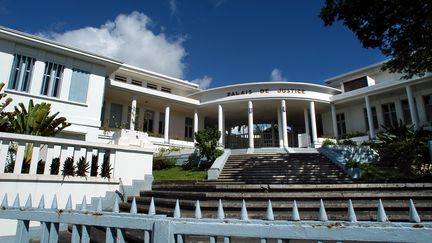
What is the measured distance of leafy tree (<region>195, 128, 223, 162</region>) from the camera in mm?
15898

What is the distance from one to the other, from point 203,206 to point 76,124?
11.8m

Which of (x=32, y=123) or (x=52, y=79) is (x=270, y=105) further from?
(x=32, y=123)

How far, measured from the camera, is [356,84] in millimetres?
24516

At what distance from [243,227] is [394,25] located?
10.8 metres

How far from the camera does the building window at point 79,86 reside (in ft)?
51.0

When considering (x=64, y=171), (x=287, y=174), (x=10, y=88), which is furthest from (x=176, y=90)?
(x=64, y=171)

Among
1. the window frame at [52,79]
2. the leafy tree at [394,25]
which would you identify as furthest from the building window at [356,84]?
the window frame at [52,79]

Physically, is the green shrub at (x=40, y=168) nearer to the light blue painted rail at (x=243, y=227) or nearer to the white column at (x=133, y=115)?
the light blue painted rail at (x=243, y=227)

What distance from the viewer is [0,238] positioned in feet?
16.7

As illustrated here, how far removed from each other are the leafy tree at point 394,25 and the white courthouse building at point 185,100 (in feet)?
32.1

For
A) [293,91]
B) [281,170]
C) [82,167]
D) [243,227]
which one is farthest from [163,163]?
[243,227]

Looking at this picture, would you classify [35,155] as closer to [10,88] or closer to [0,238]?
[0,238]

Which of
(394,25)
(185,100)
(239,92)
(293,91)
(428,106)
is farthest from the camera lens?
(185,100)

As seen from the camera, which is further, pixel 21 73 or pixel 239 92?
pixel 239 92
